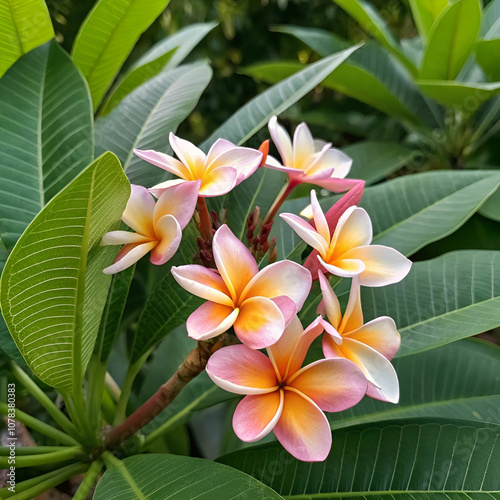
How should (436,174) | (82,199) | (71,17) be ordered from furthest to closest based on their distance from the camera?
(71,17) → (436,174) → (82,199)

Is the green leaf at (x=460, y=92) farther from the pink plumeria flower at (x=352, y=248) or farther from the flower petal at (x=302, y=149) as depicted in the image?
the pink plumeria flower at (x=352, y=248)

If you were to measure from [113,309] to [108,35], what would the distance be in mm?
443

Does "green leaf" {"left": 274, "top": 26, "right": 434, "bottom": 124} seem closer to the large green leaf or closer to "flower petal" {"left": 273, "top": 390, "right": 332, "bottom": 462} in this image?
the large green leaf

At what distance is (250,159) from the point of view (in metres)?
0.51

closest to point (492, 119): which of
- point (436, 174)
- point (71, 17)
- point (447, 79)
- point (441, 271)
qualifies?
point (447, 79)

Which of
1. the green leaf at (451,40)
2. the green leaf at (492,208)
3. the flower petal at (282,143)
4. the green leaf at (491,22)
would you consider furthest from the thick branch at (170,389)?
the green leaf at (491,22)

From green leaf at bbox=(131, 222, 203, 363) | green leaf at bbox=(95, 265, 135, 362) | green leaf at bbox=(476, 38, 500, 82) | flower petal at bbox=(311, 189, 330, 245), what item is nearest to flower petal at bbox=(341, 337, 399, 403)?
flower petal at bbox=(311, 189, 330, 245)

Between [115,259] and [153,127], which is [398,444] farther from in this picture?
[153,127]

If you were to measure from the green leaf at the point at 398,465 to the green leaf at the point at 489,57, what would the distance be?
0.72 m

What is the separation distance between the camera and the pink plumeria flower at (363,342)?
42cm

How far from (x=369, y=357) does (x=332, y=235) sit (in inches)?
5.0

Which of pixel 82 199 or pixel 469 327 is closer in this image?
pixel 82 199

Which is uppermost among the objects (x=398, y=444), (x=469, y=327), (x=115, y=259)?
(x=115, y=259)

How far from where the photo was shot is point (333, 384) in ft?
1.33
